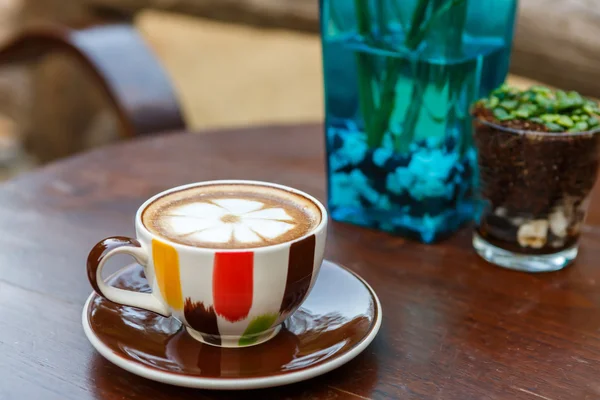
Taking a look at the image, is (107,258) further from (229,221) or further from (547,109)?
(547,109)

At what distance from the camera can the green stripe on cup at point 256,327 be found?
1.66ft

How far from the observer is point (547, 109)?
66cm

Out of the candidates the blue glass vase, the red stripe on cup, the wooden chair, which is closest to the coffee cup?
the red stripe on cup

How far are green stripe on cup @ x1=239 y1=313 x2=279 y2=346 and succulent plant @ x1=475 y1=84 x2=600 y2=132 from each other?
0.95 feet

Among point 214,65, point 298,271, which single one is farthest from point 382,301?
point 214,65

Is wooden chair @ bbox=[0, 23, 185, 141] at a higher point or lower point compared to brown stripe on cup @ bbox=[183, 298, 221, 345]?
lower

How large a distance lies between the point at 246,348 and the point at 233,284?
0.06 m

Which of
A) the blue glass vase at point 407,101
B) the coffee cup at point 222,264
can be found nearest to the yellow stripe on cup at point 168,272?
the coffee cup at point 222,264

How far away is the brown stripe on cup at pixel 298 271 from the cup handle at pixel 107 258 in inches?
3.3

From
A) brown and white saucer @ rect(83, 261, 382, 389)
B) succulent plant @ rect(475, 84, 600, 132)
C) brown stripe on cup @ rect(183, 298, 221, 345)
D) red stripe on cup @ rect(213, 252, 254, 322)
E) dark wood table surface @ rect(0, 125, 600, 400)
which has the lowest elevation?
dark wood table surface @ rect(0, 125, 600, 400)

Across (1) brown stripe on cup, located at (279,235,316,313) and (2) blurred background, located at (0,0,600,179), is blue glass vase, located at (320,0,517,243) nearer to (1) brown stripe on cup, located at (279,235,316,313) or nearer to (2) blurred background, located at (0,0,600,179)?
(1) brown stripe on cup, located at (279,235,316,313)

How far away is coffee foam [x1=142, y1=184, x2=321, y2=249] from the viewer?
20.0 inches

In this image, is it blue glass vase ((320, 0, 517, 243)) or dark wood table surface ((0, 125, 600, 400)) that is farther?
blue glass vase ((320, 0, 517, 243))

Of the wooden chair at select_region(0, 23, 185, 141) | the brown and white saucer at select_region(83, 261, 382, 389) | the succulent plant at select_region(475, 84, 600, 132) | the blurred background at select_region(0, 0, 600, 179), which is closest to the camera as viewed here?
the brown and white saucer at select_region(83, 261, 382, 389)
